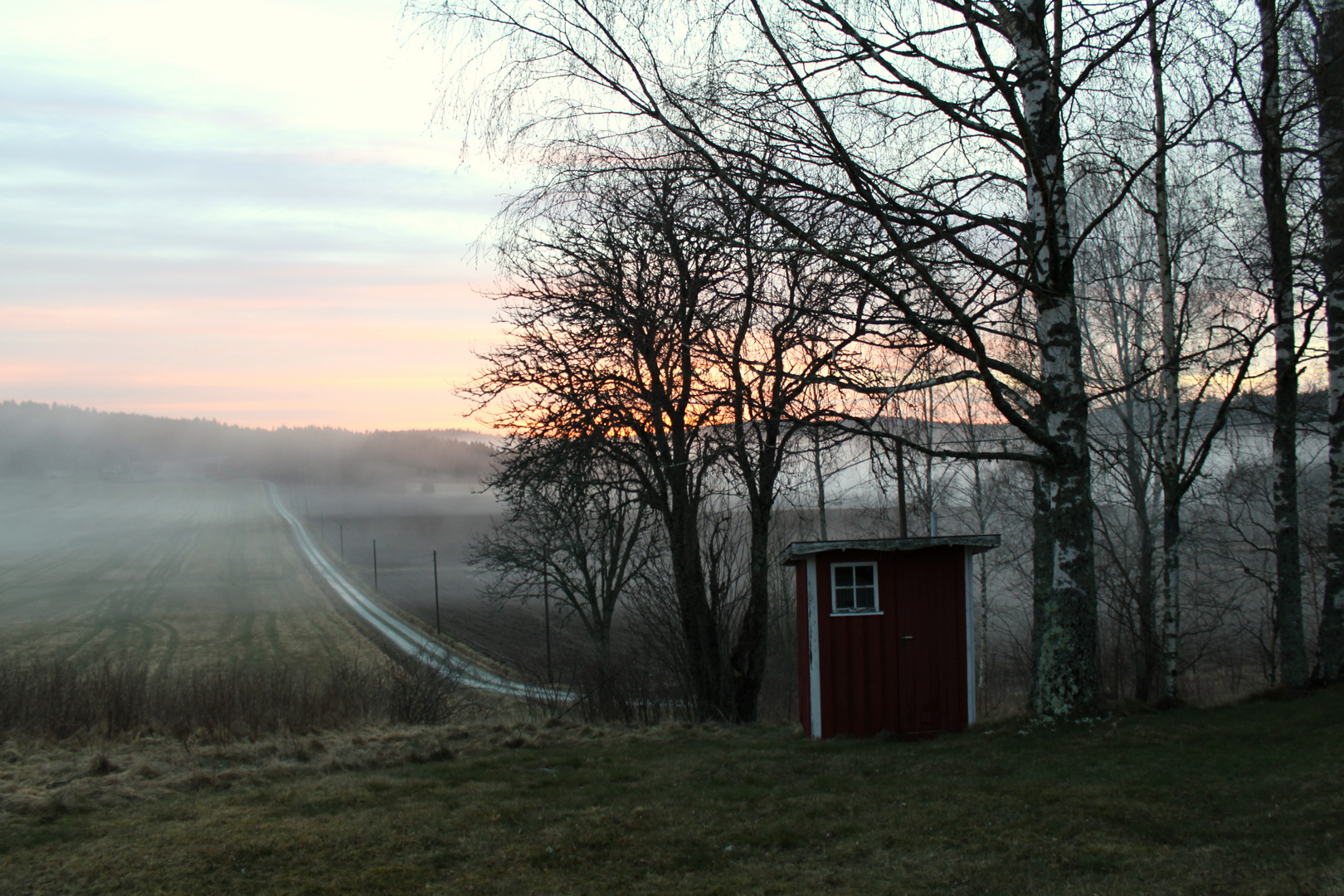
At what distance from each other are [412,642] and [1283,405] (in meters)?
39.2

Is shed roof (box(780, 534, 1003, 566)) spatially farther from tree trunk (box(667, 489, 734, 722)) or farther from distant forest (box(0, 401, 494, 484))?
distant forest (box(0, 401, 494, 484))

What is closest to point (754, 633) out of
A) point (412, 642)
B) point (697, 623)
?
point (697, 623)

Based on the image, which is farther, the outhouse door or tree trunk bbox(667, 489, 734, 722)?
tree trunk bbox(667, 489, 734, 722)

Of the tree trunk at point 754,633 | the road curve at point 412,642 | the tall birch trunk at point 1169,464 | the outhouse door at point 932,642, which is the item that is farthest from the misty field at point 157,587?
the tall birch trunk at point 1169,464

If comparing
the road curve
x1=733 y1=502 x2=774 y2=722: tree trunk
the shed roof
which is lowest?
the road curve

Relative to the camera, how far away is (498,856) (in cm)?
580

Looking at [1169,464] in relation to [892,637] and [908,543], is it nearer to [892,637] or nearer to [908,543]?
[908,543]

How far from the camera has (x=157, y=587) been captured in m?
58.0

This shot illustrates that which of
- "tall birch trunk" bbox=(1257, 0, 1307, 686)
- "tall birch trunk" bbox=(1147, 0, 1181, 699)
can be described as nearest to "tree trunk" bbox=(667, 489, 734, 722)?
"tall birch trunk" bbox=(1147, 0, 1181, 699)

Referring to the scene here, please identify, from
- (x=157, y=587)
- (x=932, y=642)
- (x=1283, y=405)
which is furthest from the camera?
(x=157, y=587)

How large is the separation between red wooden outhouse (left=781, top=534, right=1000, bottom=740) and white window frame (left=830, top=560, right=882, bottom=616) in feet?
0.04

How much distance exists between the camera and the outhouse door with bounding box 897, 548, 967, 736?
35.4 ft

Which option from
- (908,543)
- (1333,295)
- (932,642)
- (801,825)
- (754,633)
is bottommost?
(754,633)

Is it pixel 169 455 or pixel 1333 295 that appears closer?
pixel 1333 295
